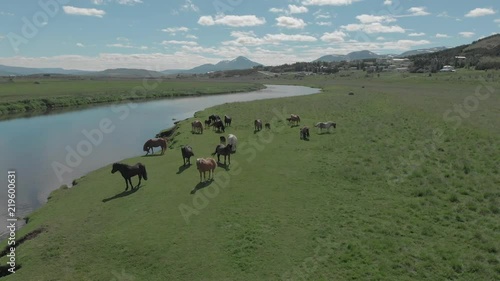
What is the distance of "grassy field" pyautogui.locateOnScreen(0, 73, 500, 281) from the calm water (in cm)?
295

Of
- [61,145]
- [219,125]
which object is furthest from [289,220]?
[61,145]

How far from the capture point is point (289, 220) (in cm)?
1627

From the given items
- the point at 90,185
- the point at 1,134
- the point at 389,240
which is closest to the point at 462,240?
the point at 389,240

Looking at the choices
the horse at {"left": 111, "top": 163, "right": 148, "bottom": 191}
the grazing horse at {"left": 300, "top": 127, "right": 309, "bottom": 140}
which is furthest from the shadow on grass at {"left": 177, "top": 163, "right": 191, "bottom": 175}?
the grazing horse at {"left": 300, "top": 127, "right": 309, "bottom": 140}

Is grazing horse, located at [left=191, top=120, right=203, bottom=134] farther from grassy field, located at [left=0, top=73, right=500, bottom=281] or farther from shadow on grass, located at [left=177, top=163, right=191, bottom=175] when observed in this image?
shadow on grass, located at [left=177, top=163, right=191, bottom=175]

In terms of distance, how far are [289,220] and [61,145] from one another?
1264 inches

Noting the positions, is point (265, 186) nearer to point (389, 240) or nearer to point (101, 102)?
point (389, 240)

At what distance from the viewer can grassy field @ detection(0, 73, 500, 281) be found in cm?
1288

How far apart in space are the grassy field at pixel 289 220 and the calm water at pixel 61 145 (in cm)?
295

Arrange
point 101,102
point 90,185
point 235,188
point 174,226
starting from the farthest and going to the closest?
1. point 101,102
2. point 90,185
3. point 235,188
4. point 174,226

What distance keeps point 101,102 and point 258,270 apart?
286 ft

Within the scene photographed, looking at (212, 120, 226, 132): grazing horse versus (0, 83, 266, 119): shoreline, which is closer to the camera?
(212, 120, 226, 132): grazing horse

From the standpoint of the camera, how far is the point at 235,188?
20.6 metres

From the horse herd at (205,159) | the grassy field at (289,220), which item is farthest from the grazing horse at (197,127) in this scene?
the grassy field at (289,220)
